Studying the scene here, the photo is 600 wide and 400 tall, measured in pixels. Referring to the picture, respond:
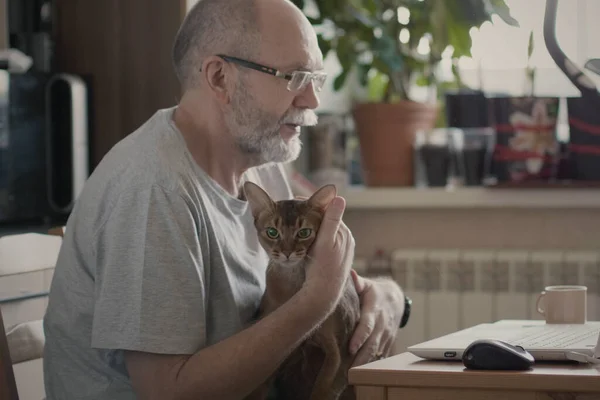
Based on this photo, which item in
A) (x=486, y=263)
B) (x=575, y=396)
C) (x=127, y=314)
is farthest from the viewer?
(x=486, y=263)

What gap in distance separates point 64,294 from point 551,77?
5.96 feet

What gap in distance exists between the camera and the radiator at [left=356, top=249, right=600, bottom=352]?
262 cm

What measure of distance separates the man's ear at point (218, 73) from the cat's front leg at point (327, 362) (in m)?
0.45

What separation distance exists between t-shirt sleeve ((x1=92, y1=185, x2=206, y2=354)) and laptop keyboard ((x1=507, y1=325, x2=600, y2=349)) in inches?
19.2

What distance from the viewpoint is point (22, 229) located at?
82.5 inches

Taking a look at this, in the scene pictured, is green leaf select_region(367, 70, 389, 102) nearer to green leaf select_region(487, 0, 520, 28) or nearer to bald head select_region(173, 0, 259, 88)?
green leaf select_region(487, 0, 520, 28)

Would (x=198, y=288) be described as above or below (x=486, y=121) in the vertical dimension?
below

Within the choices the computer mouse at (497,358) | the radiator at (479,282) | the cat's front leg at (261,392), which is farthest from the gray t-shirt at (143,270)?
the radiator at (479,282)

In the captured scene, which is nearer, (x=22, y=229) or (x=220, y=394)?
A: (x=220, y=394)

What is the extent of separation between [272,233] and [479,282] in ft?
3.96

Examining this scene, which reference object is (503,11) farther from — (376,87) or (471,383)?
(471,383)

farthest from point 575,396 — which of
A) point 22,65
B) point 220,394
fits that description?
point 22,65

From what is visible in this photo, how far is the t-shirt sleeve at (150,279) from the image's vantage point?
4.64 ft

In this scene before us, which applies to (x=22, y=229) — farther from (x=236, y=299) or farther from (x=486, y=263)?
(x=486, y=263)
